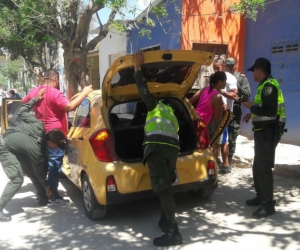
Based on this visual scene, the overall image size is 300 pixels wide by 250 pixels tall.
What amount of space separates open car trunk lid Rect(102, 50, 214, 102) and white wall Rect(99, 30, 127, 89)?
30.9 feet

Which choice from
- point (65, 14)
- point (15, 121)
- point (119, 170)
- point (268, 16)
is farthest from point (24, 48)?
point (119, 170)

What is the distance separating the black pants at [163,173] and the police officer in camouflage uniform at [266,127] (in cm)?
122

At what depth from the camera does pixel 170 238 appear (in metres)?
3.67

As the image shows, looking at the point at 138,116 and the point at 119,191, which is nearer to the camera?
the point at 119,191

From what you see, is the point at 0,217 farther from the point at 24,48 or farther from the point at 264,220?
the point at 24,48

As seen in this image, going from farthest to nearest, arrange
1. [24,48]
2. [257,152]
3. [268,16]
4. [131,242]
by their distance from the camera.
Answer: [24,48]
[268,16]
[257,152]
[131,242]

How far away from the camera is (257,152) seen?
4387 millimetres

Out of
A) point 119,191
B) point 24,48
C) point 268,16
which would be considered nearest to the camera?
point 119,191

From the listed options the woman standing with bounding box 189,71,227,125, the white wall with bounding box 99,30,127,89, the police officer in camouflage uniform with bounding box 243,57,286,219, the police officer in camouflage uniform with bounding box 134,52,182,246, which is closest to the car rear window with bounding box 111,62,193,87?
the police officer in camouflage uniform with bounding box 134,52,182,246

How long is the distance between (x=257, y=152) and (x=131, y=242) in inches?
70.5

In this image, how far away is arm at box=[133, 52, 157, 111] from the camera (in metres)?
3.69

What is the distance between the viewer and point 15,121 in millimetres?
Answer: 4949

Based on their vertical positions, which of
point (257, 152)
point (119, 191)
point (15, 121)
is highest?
point (15, 121)

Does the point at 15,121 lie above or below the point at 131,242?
above
